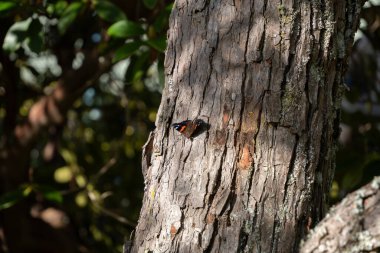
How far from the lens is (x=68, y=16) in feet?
7.99

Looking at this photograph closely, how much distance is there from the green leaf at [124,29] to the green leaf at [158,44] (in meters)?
0.12

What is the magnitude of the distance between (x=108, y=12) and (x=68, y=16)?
6.3 inches

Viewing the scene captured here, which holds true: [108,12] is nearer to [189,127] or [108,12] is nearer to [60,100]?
[60,100]

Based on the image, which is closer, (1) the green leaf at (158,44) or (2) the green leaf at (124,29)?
(1) the green leaf at (158,44)

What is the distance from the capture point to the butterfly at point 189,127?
1.28 meters

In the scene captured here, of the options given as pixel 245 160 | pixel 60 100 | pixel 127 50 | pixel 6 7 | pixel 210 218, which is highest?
pixel 6 7

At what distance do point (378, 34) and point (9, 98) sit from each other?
1.91 metres

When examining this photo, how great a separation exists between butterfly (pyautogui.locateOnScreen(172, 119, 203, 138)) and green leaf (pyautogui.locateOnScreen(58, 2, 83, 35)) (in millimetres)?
1273

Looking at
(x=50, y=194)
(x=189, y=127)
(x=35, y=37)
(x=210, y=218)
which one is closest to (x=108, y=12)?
(x=35, y=37)

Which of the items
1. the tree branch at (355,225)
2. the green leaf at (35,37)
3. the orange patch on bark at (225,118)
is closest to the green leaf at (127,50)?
the green leaf at (35,37)

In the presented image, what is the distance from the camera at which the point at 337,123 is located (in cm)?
139

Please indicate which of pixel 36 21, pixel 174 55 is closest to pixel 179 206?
pixel 174 55

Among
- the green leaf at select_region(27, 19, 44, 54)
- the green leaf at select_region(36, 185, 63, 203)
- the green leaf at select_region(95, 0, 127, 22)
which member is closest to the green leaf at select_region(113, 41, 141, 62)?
the green leaf at select_region(95, 0, 127, 22)

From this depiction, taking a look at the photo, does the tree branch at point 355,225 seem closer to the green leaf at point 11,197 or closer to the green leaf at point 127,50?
the green leaf at point 127,50
